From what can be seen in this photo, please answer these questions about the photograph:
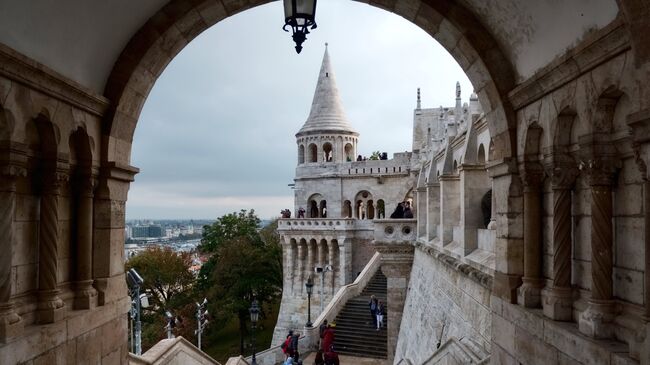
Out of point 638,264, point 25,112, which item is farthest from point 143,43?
point 638,264

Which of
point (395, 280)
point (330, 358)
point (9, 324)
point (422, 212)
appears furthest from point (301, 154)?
point (9, 324)

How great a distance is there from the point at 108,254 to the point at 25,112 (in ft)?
5.44

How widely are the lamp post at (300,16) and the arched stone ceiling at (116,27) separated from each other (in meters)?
1.57

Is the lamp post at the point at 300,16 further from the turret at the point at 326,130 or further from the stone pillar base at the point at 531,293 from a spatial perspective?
the turret at the point at 326,130

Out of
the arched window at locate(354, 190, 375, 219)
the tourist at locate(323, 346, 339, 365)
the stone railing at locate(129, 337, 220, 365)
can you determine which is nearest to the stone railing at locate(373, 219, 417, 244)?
the tourist at locate(323, 346, 339, 365)

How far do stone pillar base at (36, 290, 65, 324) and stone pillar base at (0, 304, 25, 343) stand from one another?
0.32 metres

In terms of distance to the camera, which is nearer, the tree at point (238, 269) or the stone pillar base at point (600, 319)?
the stone pillar base at point (600, 319)

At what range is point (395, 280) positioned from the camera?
1800 centimetres

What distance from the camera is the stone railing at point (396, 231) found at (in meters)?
18.1

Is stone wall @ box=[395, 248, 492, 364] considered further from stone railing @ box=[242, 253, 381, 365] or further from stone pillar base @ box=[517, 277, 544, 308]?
stone railing @ box=[242, 253, 381, 365]

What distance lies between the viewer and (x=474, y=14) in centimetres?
492

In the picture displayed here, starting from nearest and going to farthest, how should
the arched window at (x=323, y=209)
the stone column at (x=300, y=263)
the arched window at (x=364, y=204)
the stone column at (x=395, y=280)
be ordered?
the stone column at (x=395, y=280)
the stone column at (x=300, y=263)
the arched window at (x=364, y=204)
the arched window at (x=323, y=209)

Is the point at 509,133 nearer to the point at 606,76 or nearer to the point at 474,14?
the point at 474,14

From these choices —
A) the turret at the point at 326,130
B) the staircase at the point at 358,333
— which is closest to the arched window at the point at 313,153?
the turret at the point at 326,130
